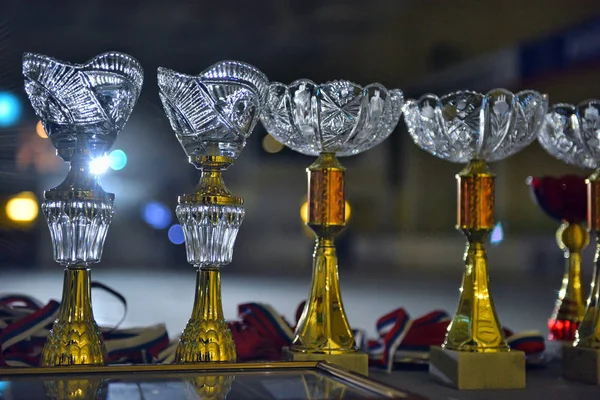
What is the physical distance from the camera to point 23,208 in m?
1.27

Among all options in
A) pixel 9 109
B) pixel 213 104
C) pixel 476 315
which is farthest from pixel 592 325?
pixel 9 109

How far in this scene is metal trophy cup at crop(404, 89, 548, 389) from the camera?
0.81m

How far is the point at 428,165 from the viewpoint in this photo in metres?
1.59

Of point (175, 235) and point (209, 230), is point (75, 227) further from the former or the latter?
point (175, 235)

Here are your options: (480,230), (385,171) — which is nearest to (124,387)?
(480,230)

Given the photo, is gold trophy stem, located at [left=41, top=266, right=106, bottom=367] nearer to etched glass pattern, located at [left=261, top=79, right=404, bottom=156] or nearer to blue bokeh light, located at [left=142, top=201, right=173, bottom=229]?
etched glass pattern, located at [left=261, top=79, right=404, bottom=156]

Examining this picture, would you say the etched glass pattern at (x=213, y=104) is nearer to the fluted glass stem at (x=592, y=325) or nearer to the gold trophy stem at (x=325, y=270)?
the gold trophy stem at (x=325, y=270)

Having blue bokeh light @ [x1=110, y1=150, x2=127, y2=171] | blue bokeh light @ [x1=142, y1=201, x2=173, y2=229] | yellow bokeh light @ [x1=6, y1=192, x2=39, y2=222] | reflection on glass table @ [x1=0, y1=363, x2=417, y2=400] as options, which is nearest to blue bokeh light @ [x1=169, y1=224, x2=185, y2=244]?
blue bokeh light @ [x1=142, y1=201, x2=173, y2=229]

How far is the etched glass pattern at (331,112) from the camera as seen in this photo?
0.79 metres

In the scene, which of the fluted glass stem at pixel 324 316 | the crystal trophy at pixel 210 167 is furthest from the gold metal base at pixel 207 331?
the fluted glass stem at pixel 324 316

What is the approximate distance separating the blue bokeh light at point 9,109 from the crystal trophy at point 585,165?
0.77 m

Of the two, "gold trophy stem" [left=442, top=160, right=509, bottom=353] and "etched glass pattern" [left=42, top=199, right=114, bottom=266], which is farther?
"gold trophy stem" [left=442, top=160, right=509, bottom=353]

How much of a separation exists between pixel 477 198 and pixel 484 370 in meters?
0.17

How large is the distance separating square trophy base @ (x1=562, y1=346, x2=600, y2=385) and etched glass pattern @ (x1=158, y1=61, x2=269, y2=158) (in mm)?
430
